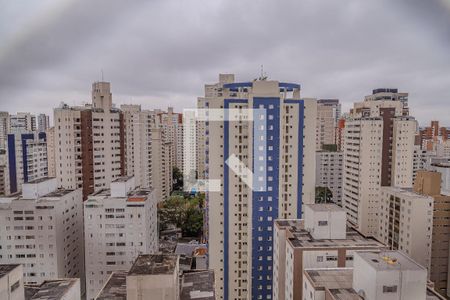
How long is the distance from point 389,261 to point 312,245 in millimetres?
2085

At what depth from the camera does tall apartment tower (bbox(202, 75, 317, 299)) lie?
9.63 m

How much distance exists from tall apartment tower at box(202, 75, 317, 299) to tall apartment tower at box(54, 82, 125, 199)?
4.80 metres

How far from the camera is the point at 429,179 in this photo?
9.97 m

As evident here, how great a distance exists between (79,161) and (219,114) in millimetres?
5784

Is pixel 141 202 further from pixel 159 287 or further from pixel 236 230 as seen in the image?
pixel 159 287

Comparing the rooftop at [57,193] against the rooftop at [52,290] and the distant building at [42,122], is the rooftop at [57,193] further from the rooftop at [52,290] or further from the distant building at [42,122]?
the distant building at [42,122]

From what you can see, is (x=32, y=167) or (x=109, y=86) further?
(x=32, y=167)

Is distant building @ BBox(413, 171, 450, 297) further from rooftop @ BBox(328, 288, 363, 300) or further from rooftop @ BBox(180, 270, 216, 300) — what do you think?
rooftop @ BBox(180, 270, 216, 300)

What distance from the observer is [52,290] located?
6.12 m

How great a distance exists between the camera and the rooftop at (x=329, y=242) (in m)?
6.57

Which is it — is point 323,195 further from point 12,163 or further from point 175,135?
point 12,163

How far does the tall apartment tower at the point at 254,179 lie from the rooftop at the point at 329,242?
2437 mm

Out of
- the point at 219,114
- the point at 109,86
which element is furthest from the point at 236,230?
the point at 109,86

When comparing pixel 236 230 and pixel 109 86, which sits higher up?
pixel 109 86
